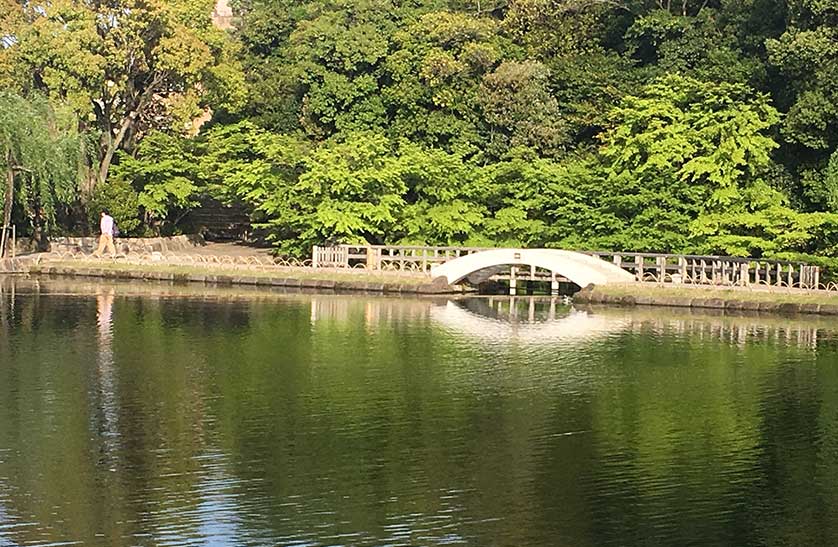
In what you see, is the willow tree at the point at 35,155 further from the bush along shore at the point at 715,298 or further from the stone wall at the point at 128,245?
the bush along shore at the point at 715,298

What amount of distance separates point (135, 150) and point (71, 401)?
31.2 m

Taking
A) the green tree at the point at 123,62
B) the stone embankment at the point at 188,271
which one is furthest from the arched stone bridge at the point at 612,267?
the green tree at the point at 123,62

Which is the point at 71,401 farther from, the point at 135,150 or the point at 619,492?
the point at 135,150

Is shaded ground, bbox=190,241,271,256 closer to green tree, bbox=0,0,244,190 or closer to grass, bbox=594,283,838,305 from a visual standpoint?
green tree, bbox=0,0,244,190

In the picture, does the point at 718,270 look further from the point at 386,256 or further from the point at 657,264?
the point at 386,256

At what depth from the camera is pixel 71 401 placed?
21125 millimetres

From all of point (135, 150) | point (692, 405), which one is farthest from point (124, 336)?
point (135, 150)

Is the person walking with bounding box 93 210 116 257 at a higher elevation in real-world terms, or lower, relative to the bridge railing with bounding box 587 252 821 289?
higher

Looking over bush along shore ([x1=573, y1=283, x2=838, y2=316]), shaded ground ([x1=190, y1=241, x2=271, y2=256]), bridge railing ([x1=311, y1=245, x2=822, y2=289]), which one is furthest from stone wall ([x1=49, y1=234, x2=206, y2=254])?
bush along shore ([x1=573, y1=283, x2=838, y2=316])

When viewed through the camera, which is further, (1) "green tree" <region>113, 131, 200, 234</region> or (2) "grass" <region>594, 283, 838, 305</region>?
(1) "green tree" <region>113, 131, 200, 234</region>

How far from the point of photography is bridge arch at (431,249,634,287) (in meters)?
37.5

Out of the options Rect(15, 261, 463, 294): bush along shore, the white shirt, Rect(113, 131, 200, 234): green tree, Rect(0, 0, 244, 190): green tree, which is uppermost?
Rect(0, 0, 244, 190): green tree

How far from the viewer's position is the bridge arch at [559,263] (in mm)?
37500

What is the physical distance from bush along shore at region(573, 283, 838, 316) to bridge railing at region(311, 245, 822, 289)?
3.26 feet
